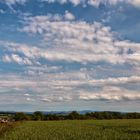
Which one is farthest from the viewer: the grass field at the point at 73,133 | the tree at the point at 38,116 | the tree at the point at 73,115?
the tree at the point at 73,115

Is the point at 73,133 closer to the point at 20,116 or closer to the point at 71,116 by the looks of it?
the point at 20,116

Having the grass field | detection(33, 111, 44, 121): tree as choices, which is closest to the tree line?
detection(33, 111, 44, 121): tree

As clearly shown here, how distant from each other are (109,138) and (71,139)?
3107 millimetres

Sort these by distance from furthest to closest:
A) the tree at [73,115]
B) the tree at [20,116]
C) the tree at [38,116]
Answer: the tree at [73,115], the tree at [38,116], the tree at [20,116]

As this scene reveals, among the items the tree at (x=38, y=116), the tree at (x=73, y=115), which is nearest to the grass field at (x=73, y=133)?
the tree at (x=38, y=116)

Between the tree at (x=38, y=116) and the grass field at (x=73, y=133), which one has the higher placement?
the tree at (x=38, y=116)

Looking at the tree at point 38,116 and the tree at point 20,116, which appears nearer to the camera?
the tree at point 20,116

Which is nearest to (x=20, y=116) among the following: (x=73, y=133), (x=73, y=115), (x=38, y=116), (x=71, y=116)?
(x=38, y=116)

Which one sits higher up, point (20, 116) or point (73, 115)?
point (73, 115)

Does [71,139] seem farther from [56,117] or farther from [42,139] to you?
[56,117]

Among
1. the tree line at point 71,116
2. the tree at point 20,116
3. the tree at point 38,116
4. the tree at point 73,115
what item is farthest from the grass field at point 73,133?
the tree at point 73,115

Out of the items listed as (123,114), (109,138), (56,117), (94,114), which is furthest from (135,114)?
(109,138)

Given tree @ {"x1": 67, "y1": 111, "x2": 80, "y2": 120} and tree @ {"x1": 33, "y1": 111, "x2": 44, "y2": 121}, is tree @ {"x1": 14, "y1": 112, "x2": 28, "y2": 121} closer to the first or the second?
tree @ {"x1": 33, "y1": 111, "x2": 44, "y2": 121}

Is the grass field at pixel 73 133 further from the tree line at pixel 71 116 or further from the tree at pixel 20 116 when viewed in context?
the tree line at pixel 71 116
